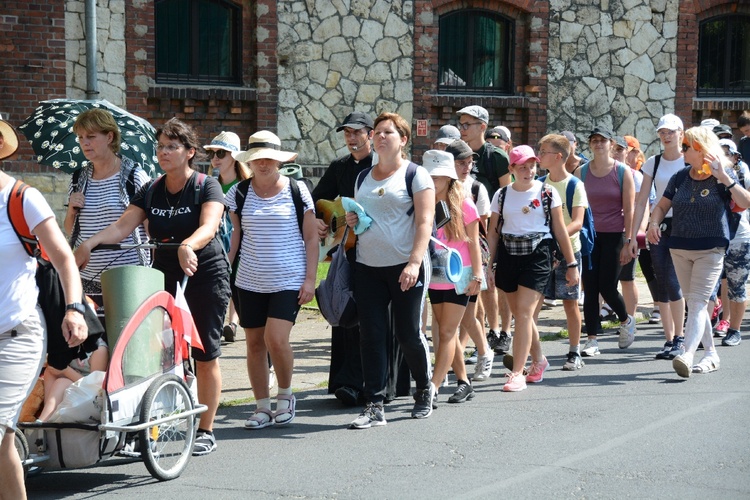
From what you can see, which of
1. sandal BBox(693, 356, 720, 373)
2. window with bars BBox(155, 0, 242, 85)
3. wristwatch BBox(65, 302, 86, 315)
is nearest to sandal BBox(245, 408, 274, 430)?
wristwatch BBox(65, 302, 86, 315)

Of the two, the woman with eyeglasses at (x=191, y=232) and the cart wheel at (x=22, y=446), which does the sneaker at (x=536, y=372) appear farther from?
the cart wheel at (x=22, y=446)

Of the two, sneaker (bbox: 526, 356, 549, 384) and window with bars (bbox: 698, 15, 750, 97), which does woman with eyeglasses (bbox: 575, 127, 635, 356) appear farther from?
window with bars (bbox: 698, 15, 750, 97)

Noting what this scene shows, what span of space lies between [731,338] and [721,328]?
538 millimetres

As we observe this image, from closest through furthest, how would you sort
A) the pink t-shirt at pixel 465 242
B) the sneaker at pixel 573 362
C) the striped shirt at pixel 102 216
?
the striped shirt at pixel 102 216, the pink t-shirt at pixel 465 242, the sneaker at pixel 573 362

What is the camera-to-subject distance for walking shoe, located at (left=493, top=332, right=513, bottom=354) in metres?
10.8

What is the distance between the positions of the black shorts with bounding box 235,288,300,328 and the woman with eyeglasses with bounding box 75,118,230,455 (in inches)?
18.7

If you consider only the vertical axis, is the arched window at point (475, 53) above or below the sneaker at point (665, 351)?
above

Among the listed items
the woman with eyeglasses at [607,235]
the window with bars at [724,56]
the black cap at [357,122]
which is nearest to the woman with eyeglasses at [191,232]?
the black cap at [357,122]

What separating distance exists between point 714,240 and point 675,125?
183cm

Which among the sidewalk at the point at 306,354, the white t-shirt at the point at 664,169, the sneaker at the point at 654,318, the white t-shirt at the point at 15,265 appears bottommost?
the sidewalk at the point at 306,354

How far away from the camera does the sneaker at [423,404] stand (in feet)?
25.7

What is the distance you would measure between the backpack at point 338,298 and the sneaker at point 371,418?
0.64 m

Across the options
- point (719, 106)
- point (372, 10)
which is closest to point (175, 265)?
point (372, 10)

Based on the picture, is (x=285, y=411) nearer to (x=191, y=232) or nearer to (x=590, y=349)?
(x=191, y=232)
